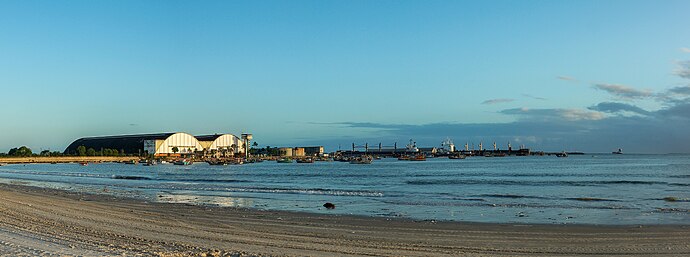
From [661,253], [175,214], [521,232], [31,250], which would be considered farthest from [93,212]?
[661,253]

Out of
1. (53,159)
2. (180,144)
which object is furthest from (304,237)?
(180,144)

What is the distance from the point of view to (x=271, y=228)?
1709 cm

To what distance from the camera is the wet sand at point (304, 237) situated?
12.3m

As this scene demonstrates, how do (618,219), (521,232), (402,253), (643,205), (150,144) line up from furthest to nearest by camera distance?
(150,144), (643,205), (618,219), (521,232), (402,253)

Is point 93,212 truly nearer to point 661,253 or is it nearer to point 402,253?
point 402,253

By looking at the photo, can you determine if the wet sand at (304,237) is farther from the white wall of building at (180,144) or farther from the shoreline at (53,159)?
the white wall of building at (180,144)

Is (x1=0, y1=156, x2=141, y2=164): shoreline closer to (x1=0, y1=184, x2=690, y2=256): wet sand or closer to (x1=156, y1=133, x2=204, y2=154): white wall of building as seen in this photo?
(x1=156, y1=133, x2=204, y2=154): white wall of building

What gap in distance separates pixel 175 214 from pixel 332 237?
9335mm

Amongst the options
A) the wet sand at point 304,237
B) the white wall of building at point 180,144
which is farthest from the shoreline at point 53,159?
the wet sand at point 304,237

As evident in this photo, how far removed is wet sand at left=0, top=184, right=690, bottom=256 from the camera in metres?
12.3

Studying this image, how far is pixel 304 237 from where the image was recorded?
48.9ft

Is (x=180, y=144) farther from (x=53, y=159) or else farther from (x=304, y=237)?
(x=304, y=237)

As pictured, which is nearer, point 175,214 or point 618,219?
point 618,219

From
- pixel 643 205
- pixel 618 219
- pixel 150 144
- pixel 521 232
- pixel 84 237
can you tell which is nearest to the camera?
pixel 84 237
